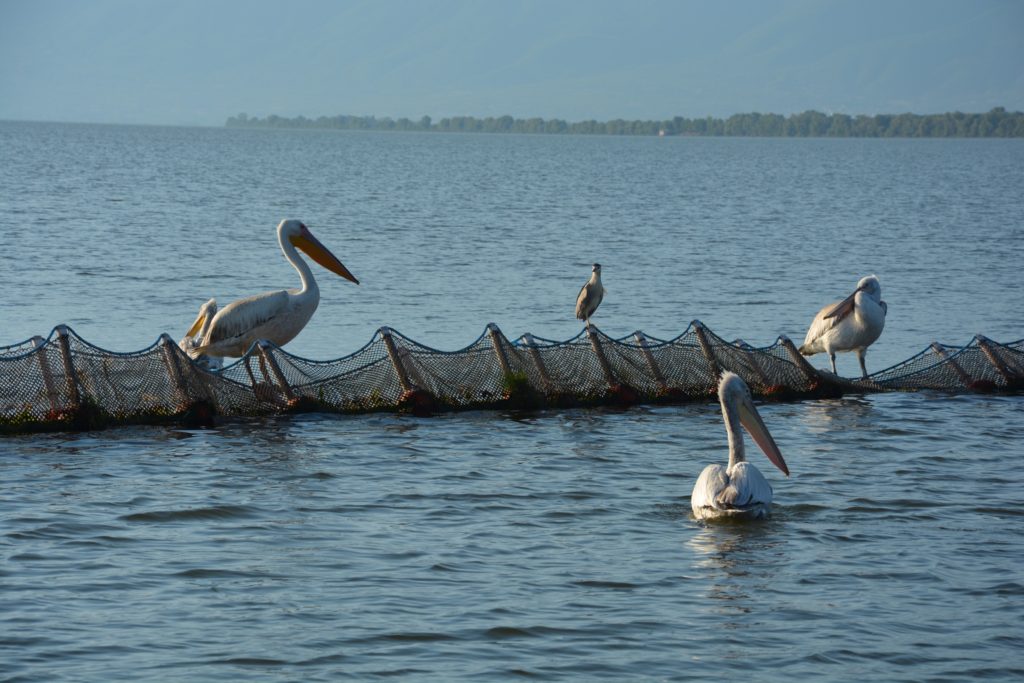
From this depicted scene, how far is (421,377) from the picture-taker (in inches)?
526

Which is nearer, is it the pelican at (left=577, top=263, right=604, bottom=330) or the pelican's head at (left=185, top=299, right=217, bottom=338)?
the pelican's head at (left=185, top=299, right=217, bottom=338)

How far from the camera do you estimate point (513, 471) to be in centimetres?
1142

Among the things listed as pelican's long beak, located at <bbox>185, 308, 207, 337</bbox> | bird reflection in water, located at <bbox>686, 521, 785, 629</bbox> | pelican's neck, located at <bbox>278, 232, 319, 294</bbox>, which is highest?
pelican's neck, located at <bbox>278, 232, 319, 294</bbox>

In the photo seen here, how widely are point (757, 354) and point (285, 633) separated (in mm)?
7592

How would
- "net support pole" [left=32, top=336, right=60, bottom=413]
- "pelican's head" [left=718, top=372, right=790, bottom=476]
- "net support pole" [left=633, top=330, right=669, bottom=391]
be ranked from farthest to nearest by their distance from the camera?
"net support pole" [left=633, top=330, right=669, bottom=391] → "net support pole" [left=32, top=336, right=60, bottom=413] → "pelican's head" [left=718, top=372, right=790, bottom=476]

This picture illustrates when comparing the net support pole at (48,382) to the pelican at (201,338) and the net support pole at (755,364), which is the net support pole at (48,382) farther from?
the net support pole at (755,364)

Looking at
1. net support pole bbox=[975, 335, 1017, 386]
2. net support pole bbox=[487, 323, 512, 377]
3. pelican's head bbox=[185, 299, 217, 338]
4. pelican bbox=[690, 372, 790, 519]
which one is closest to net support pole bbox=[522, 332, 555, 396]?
net support pole bbox=[487, 323, 512, 377]

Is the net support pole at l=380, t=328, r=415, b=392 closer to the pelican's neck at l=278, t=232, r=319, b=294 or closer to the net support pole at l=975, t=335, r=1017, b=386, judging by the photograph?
the pelican's neck at l=278, t=232, r=319, b=294

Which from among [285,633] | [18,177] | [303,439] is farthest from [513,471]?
[18,177]

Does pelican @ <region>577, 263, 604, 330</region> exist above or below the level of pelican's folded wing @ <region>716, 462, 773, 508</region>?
above

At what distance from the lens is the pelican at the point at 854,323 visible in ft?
50.6

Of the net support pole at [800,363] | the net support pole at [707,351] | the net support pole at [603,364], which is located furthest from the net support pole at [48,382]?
the net support pole at [800,363]

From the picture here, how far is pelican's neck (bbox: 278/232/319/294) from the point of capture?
1433cm

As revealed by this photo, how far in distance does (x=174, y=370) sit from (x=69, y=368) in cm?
85
